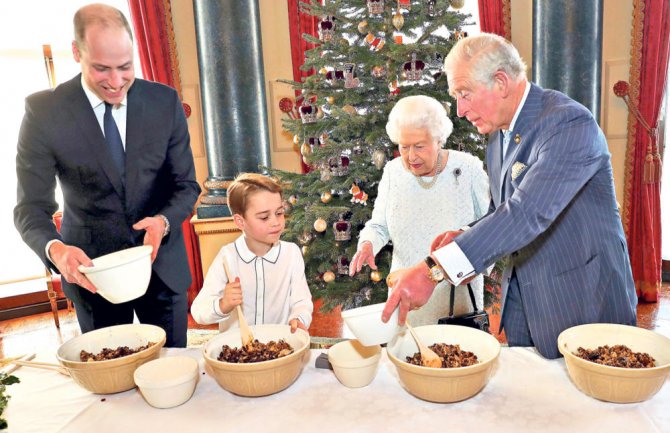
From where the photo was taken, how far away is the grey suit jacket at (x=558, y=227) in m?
1.40

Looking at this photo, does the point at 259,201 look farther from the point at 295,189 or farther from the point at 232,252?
the point at 295,189

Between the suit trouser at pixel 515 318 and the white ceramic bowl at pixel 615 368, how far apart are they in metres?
0.39

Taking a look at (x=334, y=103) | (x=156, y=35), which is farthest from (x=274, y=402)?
(x=156, y=35)

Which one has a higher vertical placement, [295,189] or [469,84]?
[469,84]

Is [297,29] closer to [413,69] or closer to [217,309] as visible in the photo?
[413,69]

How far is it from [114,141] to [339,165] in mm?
1840

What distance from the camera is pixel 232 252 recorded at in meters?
1.98

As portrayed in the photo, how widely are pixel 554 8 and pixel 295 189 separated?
2479mm

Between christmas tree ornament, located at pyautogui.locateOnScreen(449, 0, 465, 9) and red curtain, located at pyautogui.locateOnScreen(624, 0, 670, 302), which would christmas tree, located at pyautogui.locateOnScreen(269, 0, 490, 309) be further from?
red curtain, located at pyautogui.locateOnScreen(624, 0, 670, 302)

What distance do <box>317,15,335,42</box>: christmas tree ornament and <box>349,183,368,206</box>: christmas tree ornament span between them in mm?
986

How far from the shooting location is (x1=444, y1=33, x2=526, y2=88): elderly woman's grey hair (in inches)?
61.2

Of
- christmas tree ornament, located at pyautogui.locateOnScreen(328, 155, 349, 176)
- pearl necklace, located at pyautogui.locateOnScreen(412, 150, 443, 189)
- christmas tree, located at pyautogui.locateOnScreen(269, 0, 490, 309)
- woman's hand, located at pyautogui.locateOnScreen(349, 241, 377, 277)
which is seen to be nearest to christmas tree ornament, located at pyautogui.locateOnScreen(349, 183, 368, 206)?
christmas tree, located at pyautogui.locateOnScreen(269, 0, 490, 309)

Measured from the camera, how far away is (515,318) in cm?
176

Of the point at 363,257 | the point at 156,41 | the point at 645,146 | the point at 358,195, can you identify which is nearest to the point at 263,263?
the point at 363,257
